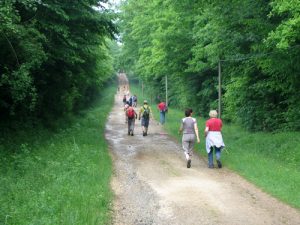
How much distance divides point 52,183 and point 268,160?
24.2ft

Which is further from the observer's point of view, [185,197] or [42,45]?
[42,45]

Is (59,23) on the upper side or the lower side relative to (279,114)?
upper

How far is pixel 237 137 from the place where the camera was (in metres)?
21.2

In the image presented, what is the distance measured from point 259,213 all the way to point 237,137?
41.2ft

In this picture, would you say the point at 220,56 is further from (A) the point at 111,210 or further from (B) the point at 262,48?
(A) the point at 111,210

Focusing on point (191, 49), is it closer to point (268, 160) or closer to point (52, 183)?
point (268, 160)

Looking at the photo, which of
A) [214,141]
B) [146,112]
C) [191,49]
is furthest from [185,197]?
[191,49]

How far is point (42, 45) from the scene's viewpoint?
16.9 metres

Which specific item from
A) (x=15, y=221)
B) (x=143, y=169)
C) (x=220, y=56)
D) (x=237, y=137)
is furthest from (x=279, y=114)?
(x=15, y=221)

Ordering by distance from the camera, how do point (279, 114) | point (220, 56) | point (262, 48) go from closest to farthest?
point (262, 48)
point (279, 114)
point (220, 56)

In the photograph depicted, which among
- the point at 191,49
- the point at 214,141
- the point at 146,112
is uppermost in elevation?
the point at 191,49

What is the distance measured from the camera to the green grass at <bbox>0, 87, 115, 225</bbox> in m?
7.91

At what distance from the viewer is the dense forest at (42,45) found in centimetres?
1388

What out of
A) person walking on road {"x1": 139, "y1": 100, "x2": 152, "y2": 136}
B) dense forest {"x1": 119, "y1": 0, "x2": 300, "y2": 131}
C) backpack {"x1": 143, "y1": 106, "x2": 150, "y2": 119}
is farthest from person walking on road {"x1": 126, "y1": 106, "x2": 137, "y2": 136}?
dense forest {"x1": 119, "y1": 0, "x2": 300, "y2": 131}
